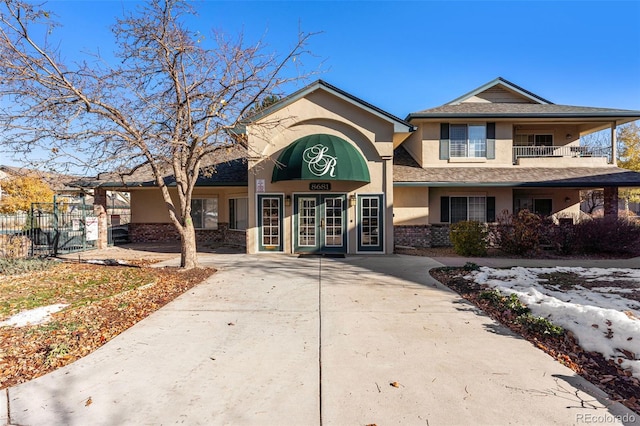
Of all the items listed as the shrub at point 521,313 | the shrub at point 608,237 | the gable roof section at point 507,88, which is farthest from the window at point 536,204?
the shrub at point 521,313

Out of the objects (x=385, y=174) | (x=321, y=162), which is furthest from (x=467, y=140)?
(x=321, y=162)

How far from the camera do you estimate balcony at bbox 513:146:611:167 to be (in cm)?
1766

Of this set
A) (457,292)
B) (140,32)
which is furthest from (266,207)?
(457,292)

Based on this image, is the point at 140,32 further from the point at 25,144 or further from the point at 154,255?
the point at 154,255

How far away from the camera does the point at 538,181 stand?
15.9m

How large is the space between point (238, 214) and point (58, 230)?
25.2ft

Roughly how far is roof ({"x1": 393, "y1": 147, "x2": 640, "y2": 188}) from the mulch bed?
33.4 feet

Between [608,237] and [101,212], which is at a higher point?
[101,212]

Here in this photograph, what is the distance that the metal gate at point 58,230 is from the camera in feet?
46.8

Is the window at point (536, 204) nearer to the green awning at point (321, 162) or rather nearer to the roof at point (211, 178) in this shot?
the green awning at point (321, 162)

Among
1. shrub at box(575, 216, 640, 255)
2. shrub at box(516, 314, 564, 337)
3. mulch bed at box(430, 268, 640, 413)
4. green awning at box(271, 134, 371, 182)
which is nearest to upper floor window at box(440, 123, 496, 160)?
shrub at box(575, 216, 640, 255)

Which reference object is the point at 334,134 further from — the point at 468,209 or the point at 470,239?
the point at 468,209

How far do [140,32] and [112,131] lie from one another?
288 centimetres

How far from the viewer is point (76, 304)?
6648 mm
